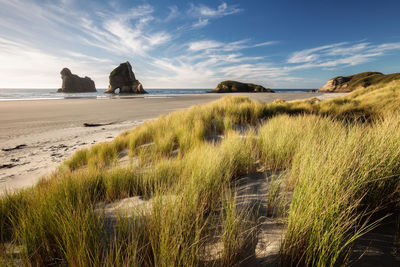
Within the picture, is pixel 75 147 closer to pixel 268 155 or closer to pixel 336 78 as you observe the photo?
pixel 268 155

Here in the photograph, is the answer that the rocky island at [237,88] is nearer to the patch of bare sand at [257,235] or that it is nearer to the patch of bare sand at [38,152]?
the patch of bare sand at [38,152]

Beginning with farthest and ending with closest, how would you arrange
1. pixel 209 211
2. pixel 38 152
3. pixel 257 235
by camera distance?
1. pixel 38 152
2. pixel 209 211
3. pixel 257 235

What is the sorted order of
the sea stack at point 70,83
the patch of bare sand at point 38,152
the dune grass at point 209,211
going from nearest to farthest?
1. the dune grass at point 209,211
2. the patch of bare sand at point 38,152
3. the sea stack at point 70,83

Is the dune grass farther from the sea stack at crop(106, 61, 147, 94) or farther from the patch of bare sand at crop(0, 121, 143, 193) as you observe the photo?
the sea stack at crop(106, 61, 147, 94)

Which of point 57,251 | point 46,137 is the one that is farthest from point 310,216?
point 46,137

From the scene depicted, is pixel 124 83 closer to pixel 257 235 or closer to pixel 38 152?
pixel 38 152

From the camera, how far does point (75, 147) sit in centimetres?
484

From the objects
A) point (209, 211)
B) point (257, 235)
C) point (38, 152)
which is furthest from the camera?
point (38, 152)

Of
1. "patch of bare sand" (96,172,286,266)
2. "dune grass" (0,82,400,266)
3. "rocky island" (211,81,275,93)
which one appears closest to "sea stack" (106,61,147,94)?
"rocky island" (211,81,275,93)

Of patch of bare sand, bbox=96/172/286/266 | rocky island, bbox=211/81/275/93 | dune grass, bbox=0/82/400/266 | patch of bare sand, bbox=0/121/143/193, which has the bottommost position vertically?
patch of bare sand, bbox=0/121/143/193

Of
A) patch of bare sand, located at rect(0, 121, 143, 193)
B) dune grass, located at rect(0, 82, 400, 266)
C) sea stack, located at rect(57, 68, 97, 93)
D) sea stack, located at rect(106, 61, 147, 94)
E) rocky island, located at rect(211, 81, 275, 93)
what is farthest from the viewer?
rocky island, located at rect(211, 81, 275, 93)

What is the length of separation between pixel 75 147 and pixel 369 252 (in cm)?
595

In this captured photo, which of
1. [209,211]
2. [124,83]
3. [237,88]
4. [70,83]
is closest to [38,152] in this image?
[209,211]

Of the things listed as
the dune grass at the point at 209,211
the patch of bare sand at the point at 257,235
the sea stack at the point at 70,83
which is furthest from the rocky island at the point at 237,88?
the patch of bare sand at the point at 257,235
